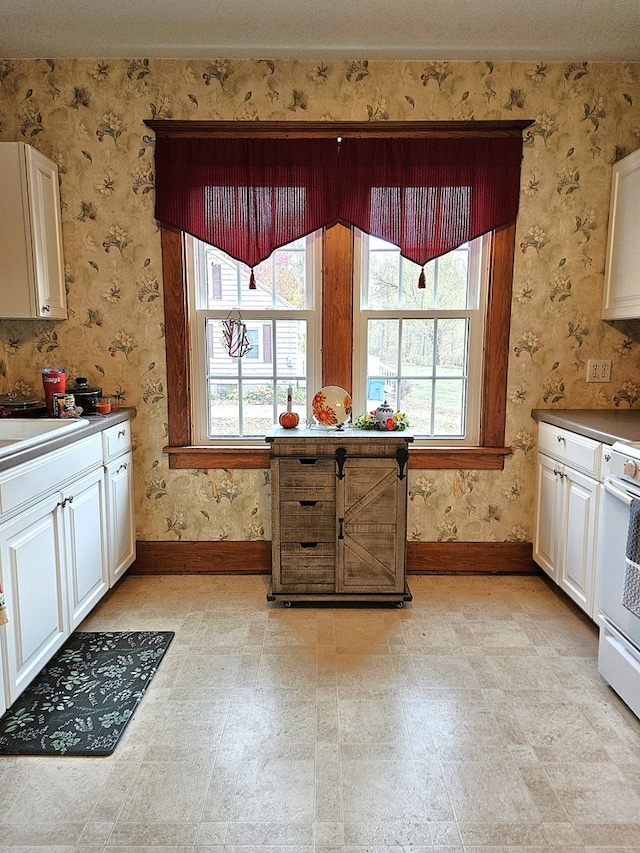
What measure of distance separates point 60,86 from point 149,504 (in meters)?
2.17

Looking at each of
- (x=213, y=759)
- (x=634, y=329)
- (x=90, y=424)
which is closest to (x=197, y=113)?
(x=90, y=424)

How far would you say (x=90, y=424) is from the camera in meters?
2.47

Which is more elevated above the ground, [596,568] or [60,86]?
[60,86]

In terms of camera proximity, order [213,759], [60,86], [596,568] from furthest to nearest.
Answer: [60,86]
[596,568]
[213,759]

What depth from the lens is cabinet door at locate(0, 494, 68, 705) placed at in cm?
183

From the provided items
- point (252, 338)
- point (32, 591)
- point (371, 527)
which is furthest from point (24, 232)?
point (371, 527)

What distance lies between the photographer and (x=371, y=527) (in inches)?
106

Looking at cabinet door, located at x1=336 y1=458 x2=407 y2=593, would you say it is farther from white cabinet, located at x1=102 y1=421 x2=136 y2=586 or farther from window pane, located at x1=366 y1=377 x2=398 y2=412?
white cabinet, located at x1=102 y1=421 x2=136 y2=586

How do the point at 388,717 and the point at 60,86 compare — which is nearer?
the point at 388,717

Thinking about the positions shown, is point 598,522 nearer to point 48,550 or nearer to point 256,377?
point 256,377

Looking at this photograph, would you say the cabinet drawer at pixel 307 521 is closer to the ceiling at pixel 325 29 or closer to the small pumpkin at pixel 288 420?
the small pumpkin at pixel 288 420

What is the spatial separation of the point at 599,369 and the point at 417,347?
96 cm

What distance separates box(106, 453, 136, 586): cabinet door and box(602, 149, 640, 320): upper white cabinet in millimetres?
2605

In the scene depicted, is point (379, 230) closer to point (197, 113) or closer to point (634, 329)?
point (197, 113)
